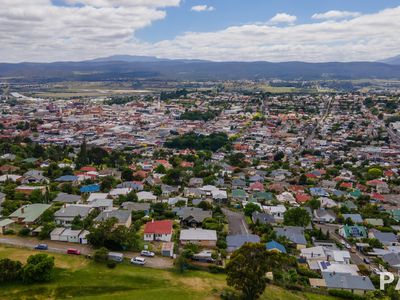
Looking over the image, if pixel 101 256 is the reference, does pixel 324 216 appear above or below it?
below

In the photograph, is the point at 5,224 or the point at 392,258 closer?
the point at 392,258

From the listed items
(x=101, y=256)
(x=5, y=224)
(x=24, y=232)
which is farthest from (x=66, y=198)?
(x=101, y=256)

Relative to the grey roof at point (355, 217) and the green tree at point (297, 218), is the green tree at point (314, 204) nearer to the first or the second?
the grey roof at point (355, 217)

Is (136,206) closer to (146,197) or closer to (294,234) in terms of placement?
(146,197)

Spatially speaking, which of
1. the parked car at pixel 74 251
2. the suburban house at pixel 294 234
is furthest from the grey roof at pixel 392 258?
the parked car at pixel 74 251

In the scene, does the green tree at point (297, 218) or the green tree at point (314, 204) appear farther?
the green tree at point (314, 204)

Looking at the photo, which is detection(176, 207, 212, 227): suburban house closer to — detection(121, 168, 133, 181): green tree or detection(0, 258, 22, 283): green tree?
detection(121, 168, 133, 181): green tree

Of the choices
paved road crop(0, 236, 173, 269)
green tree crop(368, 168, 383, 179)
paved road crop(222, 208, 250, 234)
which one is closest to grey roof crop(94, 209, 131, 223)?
paved road crop(0, 236, 173, 269)
